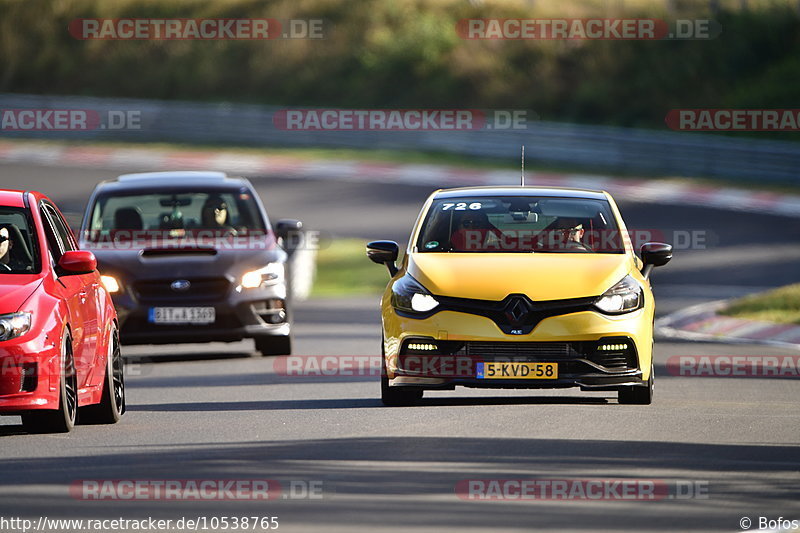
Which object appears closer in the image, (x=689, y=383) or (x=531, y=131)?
(x=689, y=383)

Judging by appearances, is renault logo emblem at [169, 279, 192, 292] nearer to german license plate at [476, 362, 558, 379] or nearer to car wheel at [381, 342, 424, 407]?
car wheel at [381, 342, 424, 407]

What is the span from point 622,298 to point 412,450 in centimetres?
275

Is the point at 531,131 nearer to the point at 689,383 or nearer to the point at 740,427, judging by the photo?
the point at 689,383

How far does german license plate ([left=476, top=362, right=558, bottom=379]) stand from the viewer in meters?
12.1

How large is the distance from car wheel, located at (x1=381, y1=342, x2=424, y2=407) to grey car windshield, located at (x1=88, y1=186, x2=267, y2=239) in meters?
5.48

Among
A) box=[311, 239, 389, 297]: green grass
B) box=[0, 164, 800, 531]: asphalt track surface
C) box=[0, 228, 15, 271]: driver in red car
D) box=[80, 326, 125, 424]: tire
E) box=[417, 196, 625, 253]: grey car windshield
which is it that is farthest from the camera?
box=[311, 239, 389, 297]: green grass

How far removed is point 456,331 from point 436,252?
1.18m

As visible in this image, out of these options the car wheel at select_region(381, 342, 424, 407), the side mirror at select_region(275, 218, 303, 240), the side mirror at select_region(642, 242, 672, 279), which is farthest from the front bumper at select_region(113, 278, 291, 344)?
the side mirror at select_region(642, 242, 672, 279)

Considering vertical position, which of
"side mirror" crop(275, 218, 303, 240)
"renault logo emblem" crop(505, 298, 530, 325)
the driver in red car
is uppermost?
"side mirror" crop(275, 218, 303, 240)

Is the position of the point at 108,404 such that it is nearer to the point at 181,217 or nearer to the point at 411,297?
the point at 411,297

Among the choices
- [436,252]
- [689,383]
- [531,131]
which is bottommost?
[689,383]

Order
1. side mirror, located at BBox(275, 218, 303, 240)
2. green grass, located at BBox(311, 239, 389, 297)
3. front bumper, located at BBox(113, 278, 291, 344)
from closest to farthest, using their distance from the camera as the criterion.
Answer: front bumper, located at BBox(113, 278, 291, 344) → side mirror, located at BBox(275, 218, 303, 240) → green grass, located at BBox(311, 239, 389, 297)

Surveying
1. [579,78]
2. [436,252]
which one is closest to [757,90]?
[579,78]

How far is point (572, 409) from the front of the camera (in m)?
12.7
